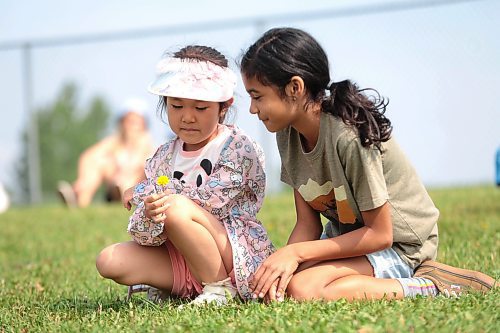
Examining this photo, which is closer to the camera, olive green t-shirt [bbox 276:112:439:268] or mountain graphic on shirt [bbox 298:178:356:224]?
olive green t-shirt [bbox 276:112:439:268]

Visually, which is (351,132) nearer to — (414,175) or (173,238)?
(414,175)

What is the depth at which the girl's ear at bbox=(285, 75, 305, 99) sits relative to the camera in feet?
10.8

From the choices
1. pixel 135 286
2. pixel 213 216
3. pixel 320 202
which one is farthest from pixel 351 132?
pixel 135 286

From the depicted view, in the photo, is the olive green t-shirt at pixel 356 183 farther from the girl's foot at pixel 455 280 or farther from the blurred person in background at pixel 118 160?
the blurred person in background at pixel 118 160

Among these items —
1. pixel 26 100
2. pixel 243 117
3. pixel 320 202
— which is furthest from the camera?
pixel 26 100

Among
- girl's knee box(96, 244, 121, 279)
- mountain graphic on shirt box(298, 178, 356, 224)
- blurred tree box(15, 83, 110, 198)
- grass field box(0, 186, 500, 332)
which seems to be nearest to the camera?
grass field box(0, 186, 500, 332)

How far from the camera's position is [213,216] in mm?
3492

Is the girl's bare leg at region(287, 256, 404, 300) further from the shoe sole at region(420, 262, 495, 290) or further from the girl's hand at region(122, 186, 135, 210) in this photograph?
the girl's hand at region(122, 186, 135, 210)

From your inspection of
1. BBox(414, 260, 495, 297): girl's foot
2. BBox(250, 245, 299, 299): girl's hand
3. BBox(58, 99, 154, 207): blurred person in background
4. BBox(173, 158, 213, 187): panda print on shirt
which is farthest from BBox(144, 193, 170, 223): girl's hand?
BBox(58, 99, 154, 207): blurred person in background

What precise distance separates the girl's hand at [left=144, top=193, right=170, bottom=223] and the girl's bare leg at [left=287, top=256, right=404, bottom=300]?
1.89ft

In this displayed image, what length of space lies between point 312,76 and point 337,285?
2.68 feet

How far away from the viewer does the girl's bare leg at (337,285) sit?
331cm

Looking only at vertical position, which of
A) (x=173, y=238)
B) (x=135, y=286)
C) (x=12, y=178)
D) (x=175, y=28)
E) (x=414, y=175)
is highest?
(x=175, y=28)

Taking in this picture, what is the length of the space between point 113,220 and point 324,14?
3922 mm
